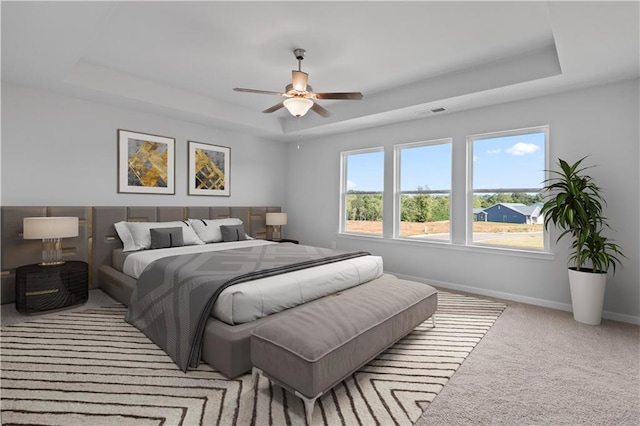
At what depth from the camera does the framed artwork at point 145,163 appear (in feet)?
14.5

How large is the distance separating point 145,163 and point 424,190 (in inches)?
165

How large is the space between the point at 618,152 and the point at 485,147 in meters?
1.34

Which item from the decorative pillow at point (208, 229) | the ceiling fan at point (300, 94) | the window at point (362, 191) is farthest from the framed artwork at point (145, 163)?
the window at point (362, 191)

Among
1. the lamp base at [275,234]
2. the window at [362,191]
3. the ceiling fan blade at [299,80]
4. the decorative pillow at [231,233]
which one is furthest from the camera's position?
the lamp base at [275,234]

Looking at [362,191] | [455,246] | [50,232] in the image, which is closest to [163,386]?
[50,232]

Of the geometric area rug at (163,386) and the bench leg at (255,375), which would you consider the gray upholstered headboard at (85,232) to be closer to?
the geometric area rug at (163,386)

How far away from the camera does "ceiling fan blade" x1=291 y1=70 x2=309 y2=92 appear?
2971mm

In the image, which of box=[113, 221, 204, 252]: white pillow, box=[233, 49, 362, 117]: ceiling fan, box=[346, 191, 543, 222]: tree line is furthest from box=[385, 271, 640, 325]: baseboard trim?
box=[113, 221, 204, 252]: white pillow

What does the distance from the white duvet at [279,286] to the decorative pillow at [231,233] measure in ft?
3.35

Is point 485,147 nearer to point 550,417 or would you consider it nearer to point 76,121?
point 550,417

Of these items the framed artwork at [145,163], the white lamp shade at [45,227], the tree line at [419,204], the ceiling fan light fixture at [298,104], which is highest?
the ceiling fan light fixture at [298,104]

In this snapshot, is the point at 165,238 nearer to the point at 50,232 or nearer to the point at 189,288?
the point at 50,232

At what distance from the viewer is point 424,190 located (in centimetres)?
493

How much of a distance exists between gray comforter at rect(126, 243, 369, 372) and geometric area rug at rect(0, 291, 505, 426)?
12 centimetres
